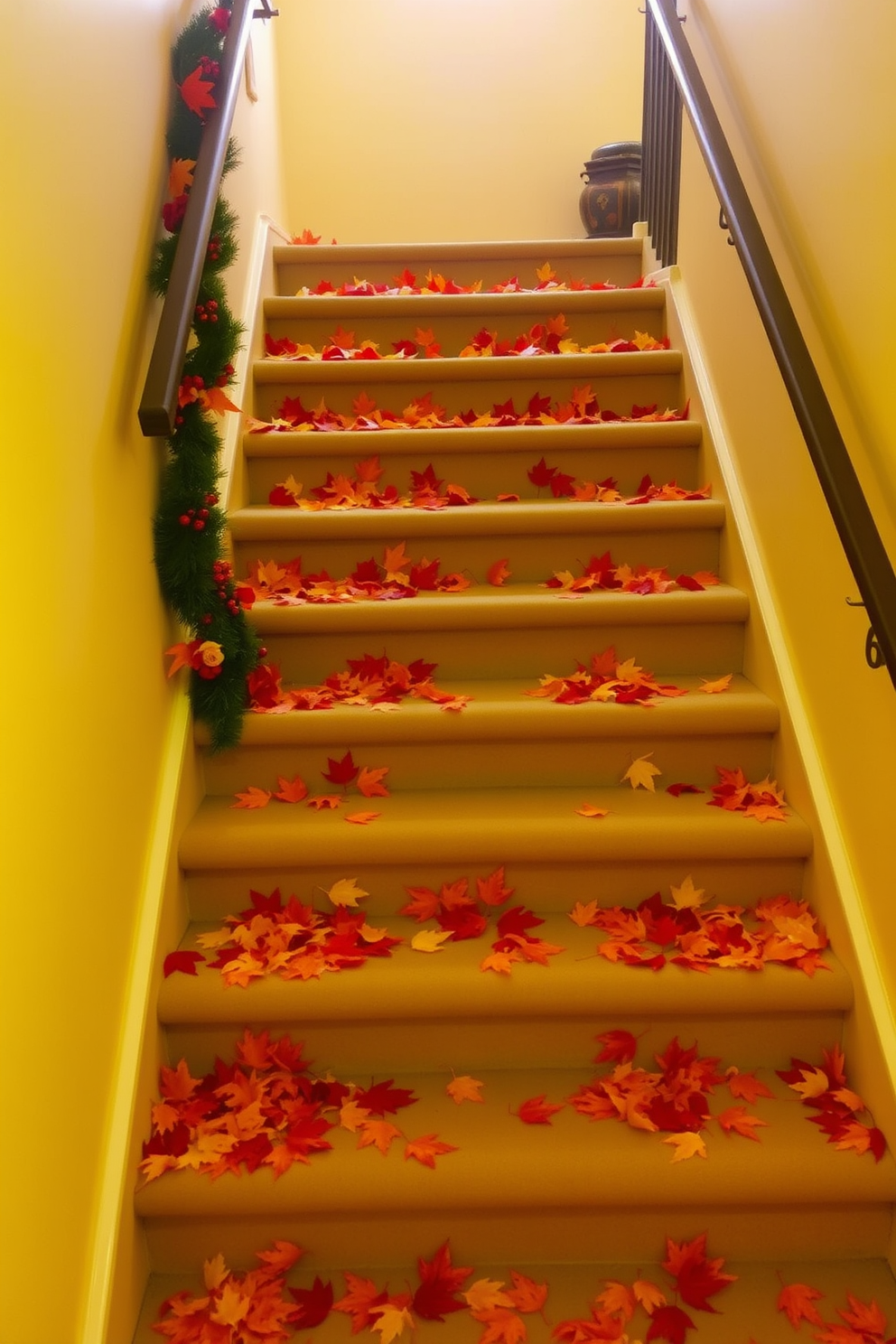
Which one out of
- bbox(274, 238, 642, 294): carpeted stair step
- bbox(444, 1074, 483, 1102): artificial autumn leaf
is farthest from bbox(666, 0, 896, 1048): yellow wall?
bbox(274, 238, 642, 294): carpeted stair step

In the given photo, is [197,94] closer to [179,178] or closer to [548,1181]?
[179,178]

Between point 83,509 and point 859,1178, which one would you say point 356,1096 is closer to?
point 859,1178

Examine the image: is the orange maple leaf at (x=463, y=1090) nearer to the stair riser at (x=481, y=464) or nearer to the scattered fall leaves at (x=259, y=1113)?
the scattered fall leaves at (x=259, y=1113)

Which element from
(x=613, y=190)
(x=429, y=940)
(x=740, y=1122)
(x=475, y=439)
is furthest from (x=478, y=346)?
(x=740, y=1122)

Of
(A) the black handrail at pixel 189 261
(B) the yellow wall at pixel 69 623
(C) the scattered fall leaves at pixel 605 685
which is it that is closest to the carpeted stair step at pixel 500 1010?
(B) the yellow wall at pixel 69 623

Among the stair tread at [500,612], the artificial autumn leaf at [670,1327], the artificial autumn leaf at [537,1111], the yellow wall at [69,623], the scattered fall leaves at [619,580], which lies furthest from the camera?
the scattered fall leaves at [619,580]

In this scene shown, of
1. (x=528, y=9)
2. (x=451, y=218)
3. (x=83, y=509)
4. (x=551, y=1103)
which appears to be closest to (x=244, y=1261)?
(x=551, y=1103)

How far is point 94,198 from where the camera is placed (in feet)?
5.27

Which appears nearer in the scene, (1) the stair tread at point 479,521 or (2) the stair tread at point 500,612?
(2) the stair tread at point 500,612

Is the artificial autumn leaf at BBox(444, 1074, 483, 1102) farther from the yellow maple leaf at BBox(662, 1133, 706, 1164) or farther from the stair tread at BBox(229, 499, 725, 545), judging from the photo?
the stair tread at BBox(229, 499, 725, 545)

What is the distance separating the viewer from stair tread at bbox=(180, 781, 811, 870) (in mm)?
1899

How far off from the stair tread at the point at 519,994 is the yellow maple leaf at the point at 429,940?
0.06 m

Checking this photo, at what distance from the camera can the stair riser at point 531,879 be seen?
1.93 meters

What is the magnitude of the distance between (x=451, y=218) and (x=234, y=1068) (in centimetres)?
427
